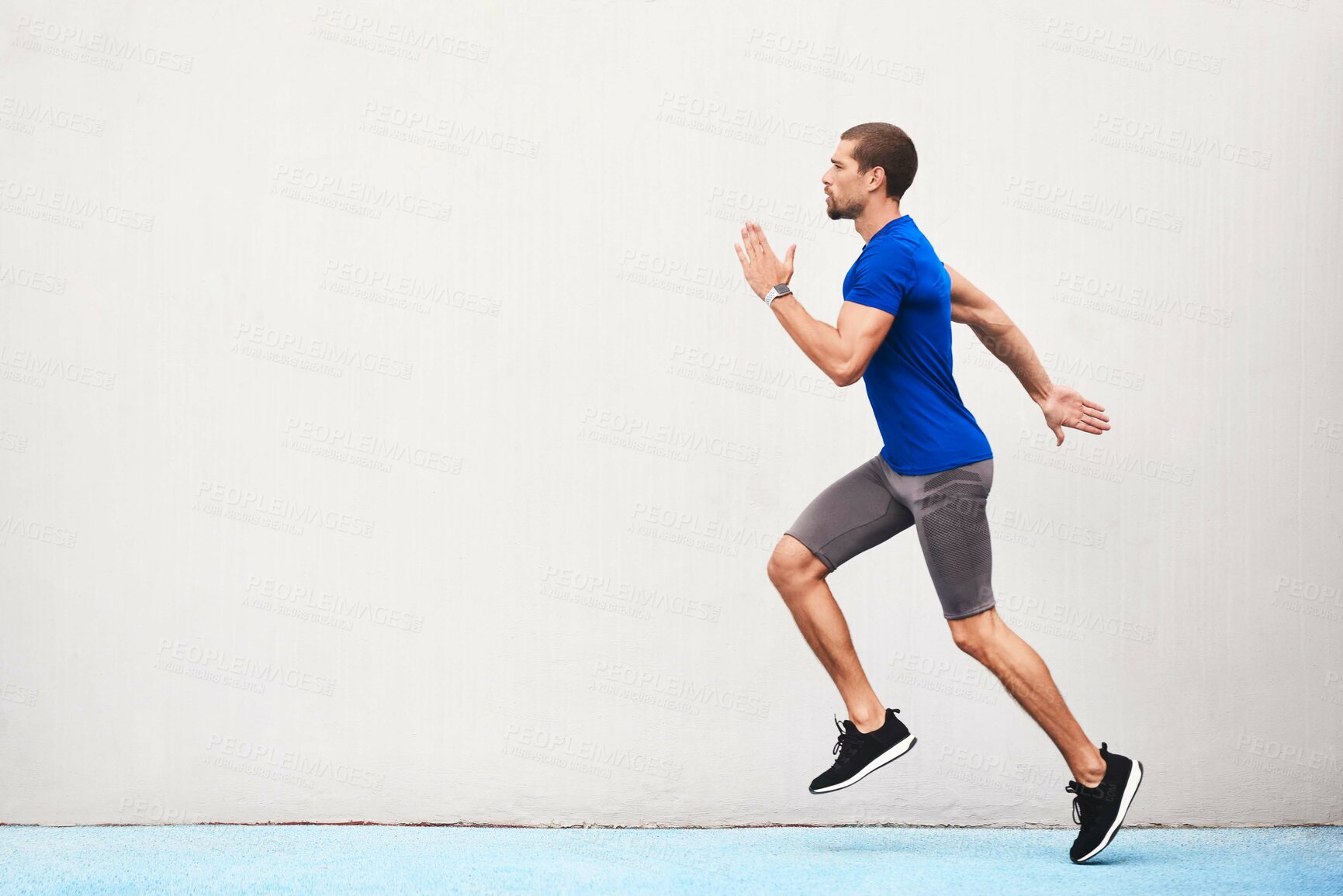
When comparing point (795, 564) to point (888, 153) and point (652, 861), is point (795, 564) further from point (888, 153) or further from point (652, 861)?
point (888, 153)

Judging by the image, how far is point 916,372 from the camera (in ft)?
9.46

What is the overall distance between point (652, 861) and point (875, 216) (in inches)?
67.5

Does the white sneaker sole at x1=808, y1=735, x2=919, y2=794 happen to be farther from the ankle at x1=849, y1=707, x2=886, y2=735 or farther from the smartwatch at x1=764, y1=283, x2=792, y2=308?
the smartwatch at x1=764, y1=283, x2=792, y2=308

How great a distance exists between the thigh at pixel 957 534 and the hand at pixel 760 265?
59cm

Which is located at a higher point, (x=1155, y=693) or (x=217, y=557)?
(x=217, y=557)

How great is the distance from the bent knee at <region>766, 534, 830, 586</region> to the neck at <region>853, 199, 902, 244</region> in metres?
0.81

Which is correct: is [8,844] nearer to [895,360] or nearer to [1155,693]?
[895,360]

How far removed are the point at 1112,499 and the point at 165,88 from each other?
3101 millimetres

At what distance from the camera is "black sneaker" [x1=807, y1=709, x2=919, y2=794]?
9.43ft

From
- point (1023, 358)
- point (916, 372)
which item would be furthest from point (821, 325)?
point (1023, 358)

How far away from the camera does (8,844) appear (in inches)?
125

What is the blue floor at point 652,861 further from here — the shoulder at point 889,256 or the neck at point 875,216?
the neck at point 875,216

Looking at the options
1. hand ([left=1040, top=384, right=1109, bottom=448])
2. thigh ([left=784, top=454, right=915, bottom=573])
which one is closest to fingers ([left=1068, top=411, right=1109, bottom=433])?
hand ([left=1040, top=384, right=1109, bottom=448])

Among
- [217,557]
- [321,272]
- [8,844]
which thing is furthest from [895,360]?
[8,844]
